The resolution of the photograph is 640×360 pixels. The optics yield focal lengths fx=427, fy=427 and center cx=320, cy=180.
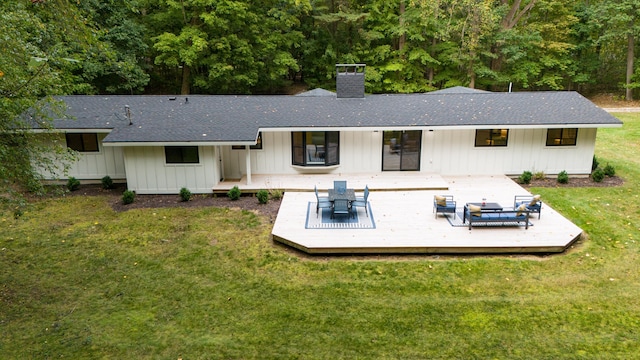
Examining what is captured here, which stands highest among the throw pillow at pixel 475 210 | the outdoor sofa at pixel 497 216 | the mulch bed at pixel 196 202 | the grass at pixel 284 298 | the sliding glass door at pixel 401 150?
the sliding glass door at pixel 401 150

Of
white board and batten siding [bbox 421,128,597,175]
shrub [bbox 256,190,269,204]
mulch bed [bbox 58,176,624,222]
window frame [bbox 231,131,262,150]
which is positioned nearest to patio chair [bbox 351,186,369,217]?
mulch bed [bbox 58,176,624,222]

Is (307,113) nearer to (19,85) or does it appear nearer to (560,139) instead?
(560,139)

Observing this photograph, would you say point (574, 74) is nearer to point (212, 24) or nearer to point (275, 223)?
point (212, 24)

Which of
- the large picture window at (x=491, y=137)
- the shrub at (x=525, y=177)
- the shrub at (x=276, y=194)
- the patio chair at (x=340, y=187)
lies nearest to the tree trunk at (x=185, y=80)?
the shrub at (x=276, y=194)

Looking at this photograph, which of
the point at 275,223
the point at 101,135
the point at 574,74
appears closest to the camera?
the point at 275,223

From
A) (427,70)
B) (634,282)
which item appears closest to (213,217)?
(634,282)

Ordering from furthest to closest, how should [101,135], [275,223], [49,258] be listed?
1. [101,135]
2. [275,223]
3. [49,258]

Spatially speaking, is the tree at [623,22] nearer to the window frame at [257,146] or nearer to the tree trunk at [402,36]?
the tree trunk at [402,36]
